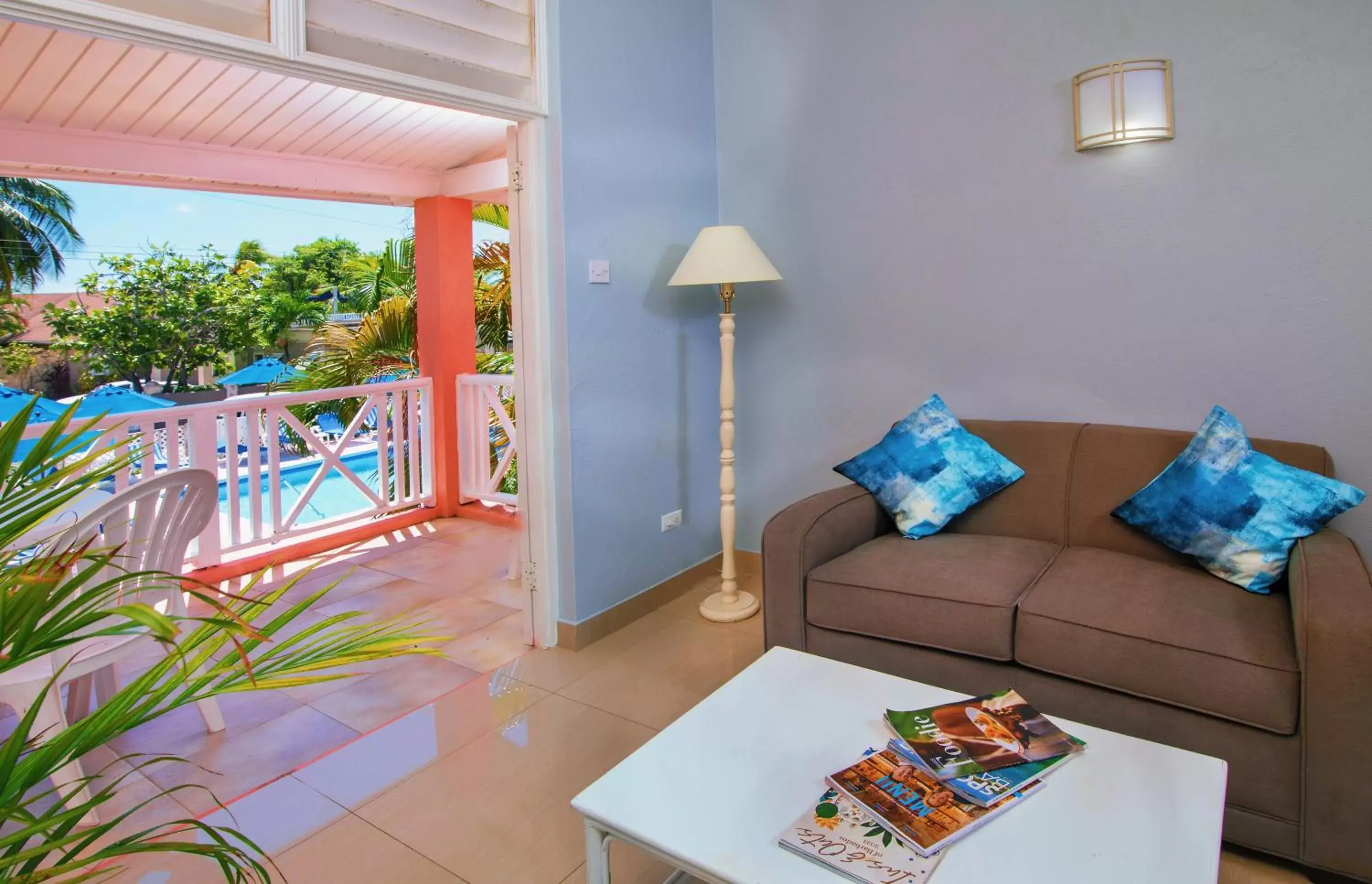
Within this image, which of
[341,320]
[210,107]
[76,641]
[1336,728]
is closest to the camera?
[76,641]

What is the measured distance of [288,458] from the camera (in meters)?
5.21

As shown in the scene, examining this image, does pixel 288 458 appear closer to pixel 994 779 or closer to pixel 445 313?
pixel 445 313

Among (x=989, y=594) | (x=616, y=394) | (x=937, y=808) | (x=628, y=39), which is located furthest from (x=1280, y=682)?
(x=628, y=39)

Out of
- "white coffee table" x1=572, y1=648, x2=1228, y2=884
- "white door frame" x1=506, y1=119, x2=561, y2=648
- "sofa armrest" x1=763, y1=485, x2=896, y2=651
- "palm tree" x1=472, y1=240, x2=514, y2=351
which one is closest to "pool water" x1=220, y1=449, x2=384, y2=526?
"palm tree" x1=472, y1=240, x2=514, y2=351

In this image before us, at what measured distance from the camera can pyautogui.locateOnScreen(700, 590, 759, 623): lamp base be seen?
323 centimetres

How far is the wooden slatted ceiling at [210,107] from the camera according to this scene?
3.00 m

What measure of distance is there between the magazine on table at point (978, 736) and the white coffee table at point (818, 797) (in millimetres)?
50

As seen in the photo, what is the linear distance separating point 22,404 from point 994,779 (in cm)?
434

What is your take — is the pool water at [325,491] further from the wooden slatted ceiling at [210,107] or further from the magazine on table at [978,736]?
the magazine on table at [978,736]

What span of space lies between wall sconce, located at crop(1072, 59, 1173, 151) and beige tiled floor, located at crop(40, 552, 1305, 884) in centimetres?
212

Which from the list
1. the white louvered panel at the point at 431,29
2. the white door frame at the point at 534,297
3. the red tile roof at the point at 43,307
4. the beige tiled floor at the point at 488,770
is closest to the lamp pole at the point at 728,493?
the beige tiled floor at the point at 488,770

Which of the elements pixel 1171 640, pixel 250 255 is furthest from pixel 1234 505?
pixel 250 255

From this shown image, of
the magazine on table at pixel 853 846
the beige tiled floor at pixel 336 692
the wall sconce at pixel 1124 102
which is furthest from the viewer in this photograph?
the wall sconce at pixel 1124 102

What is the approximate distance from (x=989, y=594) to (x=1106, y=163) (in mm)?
1624
